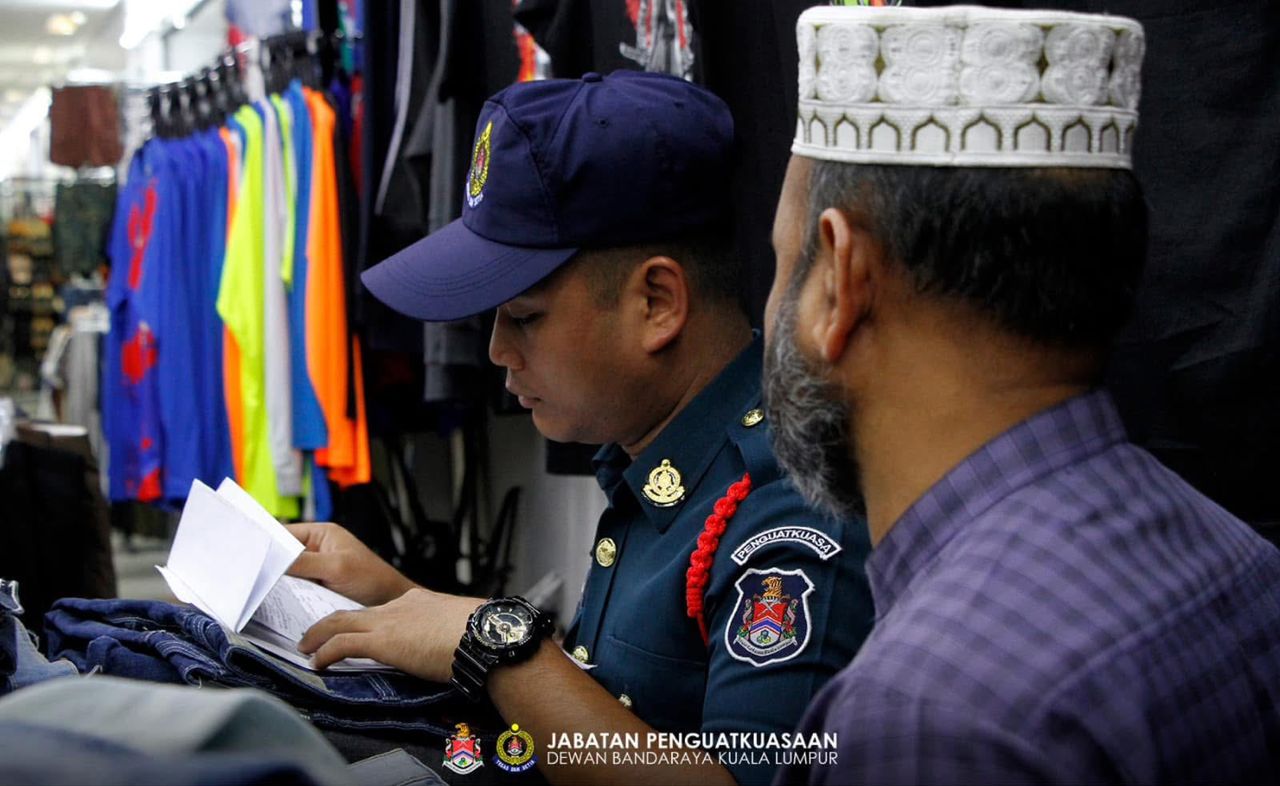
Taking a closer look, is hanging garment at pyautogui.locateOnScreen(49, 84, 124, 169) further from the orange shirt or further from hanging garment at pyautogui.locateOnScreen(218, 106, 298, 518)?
the orange shirt

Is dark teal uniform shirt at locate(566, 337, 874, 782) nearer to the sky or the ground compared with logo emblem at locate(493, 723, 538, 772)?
nearer to the sky

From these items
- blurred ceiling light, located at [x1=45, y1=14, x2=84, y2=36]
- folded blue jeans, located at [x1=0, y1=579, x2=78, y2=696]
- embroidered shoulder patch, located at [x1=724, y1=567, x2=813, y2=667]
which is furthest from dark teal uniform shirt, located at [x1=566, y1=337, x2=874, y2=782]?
blurred ceiling light, located at [x1=45, y1=14, x2=84, y2=36]

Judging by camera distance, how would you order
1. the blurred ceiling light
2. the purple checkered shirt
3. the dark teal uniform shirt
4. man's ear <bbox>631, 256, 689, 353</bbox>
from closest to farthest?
the purple checkered shirt, the dark teal uniform shirt, man's ear <bbox>631, 256, 689, 353</bbox>, the blurred ceiling light

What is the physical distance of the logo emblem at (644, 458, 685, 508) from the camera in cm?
160

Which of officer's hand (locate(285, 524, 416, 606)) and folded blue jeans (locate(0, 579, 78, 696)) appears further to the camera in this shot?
officer's hand (locate(285, 524, 416, 606))

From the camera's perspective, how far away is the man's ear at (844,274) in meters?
1.12

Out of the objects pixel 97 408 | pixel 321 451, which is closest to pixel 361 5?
pixel 321 451

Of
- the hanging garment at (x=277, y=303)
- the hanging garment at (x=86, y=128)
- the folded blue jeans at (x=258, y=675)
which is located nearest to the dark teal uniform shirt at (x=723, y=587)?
the folded blue jeans at (x=258, y=675)

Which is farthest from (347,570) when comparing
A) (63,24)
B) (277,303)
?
(63,24)

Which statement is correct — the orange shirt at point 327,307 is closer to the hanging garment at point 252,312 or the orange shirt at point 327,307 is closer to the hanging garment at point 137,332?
the hanging garment at point 252,312

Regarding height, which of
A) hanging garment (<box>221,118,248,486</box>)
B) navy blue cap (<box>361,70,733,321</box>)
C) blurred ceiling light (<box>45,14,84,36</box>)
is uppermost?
blurred ceiling light (<box>45,14,84,36</box>)

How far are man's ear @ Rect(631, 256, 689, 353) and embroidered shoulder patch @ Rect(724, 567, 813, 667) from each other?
39cm

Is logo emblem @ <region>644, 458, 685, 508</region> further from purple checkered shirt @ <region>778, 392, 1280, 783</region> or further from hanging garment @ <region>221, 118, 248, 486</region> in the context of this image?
hanging garment @ <region>221, 118, 248, 486</region>

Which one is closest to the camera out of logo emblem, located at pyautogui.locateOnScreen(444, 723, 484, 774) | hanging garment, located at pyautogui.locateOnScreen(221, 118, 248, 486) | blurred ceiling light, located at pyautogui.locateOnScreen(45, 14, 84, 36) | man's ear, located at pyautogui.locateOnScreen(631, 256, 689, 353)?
logo emblem, located at pyautogui.locateOnScreen(444, 723, 484, 774)
